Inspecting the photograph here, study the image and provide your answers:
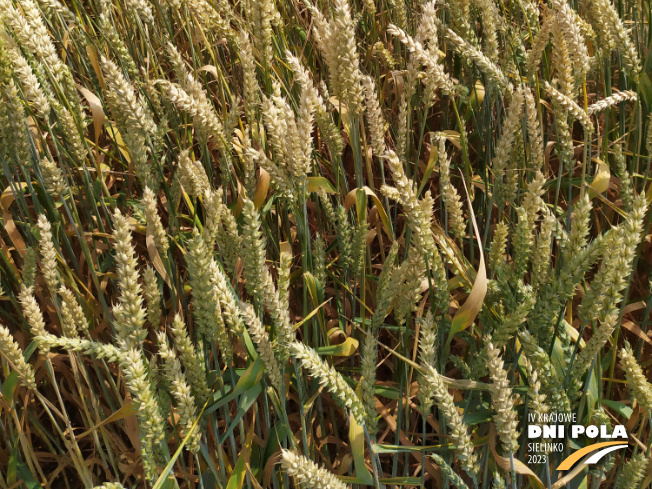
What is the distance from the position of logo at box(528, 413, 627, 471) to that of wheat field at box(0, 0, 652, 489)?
16 mm

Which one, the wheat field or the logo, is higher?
the wheat field

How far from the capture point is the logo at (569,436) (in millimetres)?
1150

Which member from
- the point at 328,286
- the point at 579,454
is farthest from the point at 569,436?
the point at 328,286

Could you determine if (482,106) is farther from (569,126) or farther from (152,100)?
(152,100)

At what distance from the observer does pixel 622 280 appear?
3.26 feet

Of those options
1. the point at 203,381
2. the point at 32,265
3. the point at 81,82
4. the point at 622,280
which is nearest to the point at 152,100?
the point at 32,265

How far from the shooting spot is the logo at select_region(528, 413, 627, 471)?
115 centimetres

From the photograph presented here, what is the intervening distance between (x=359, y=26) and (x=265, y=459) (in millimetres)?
1699

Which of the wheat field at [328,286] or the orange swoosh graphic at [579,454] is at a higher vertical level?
the wheat field at [328,286]

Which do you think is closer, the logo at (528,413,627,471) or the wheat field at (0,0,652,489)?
the wheat field at (0,0,652,489)

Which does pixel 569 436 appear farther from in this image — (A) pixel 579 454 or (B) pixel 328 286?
(B) pixel 328 286

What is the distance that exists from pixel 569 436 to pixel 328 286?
2.60 feet

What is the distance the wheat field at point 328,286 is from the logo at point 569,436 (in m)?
0.02

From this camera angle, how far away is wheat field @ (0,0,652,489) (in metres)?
1.02
